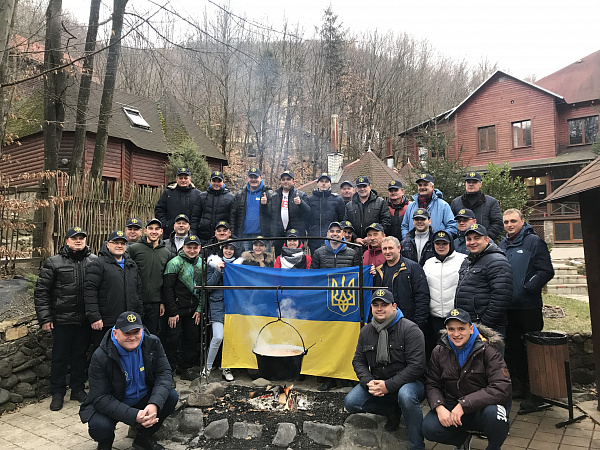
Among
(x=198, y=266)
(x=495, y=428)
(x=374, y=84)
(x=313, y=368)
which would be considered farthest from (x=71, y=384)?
(x=374, y=84)

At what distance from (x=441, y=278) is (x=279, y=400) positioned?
7.42ft

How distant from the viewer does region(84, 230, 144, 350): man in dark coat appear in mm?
4926

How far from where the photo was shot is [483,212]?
225 inches

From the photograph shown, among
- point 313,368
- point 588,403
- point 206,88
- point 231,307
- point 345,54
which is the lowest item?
point 588,403

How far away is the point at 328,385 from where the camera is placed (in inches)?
205

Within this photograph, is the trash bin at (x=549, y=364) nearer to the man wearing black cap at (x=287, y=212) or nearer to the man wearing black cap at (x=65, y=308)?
the man wearing black cap at (x=287, y=212)

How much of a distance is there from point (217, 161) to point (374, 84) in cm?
1701

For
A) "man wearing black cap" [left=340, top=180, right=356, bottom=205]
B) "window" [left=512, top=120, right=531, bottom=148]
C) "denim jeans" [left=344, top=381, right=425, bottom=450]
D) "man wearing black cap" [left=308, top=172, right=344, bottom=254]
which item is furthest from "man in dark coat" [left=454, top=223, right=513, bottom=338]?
"window" [left=512, top=120, right=531, bottom=148]

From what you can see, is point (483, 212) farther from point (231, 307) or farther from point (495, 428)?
point (231, 307)

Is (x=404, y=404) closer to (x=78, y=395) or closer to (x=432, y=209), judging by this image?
(x=432, y=209)

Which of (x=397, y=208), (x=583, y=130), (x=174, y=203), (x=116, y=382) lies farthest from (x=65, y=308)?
(x=583, y=130)

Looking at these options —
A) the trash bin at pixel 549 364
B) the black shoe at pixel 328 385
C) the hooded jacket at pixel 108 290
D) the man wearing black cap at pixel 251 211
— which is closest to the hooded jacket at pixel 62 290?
the hooded jacket at pixel 108 290

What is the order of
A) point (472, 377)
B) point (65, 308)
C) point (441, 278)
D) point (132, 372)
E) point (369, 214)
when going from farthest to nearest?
point (369, 214) < point (65, 308) < point (441, 278) < point (132, 372) < point (472, 377)

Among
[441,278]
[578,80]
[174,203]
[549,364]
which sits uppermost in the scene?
[578,80]
